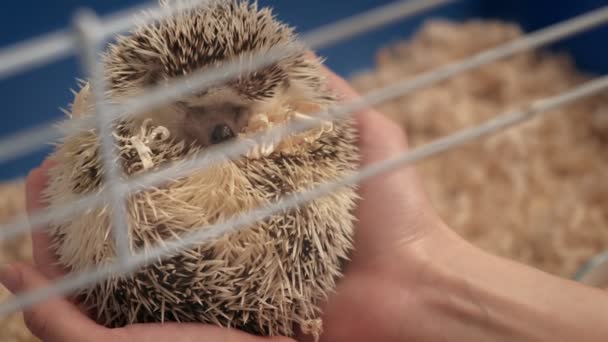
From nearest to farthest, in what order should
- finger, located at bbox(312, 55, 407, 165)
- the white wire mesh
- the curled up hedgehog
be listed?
the white wire mesh, the curled up hedgehog, finger, located at bbox(312, 55, 407, 165)

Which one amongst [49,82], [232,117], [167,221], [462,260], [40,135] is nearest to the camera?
[40,135]

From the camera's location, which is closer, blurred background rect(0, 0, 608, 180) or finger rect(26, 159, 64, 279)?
finger rect(26, 159, 64, 279)

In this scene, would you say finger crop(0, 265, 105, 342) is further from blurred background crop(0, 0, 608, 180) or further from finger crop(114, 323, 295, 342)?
blurred background crop(0, 0, 608, 180)

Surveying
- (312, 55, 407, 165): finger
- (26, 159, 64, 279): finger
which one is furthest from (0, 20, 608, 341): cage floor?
(312, 55, 407, 165): finger

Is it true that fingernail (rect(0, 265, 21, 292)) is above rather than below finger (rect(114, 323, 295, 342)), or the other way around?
above

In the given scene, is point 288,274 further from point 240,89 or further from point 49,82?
point 49,82

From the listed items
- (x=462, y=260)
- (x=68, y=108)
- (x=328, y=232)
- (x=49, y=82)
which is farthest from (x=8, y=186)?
(x=462, y=260)

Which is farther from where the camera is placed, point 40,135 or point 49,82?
point 49,82
